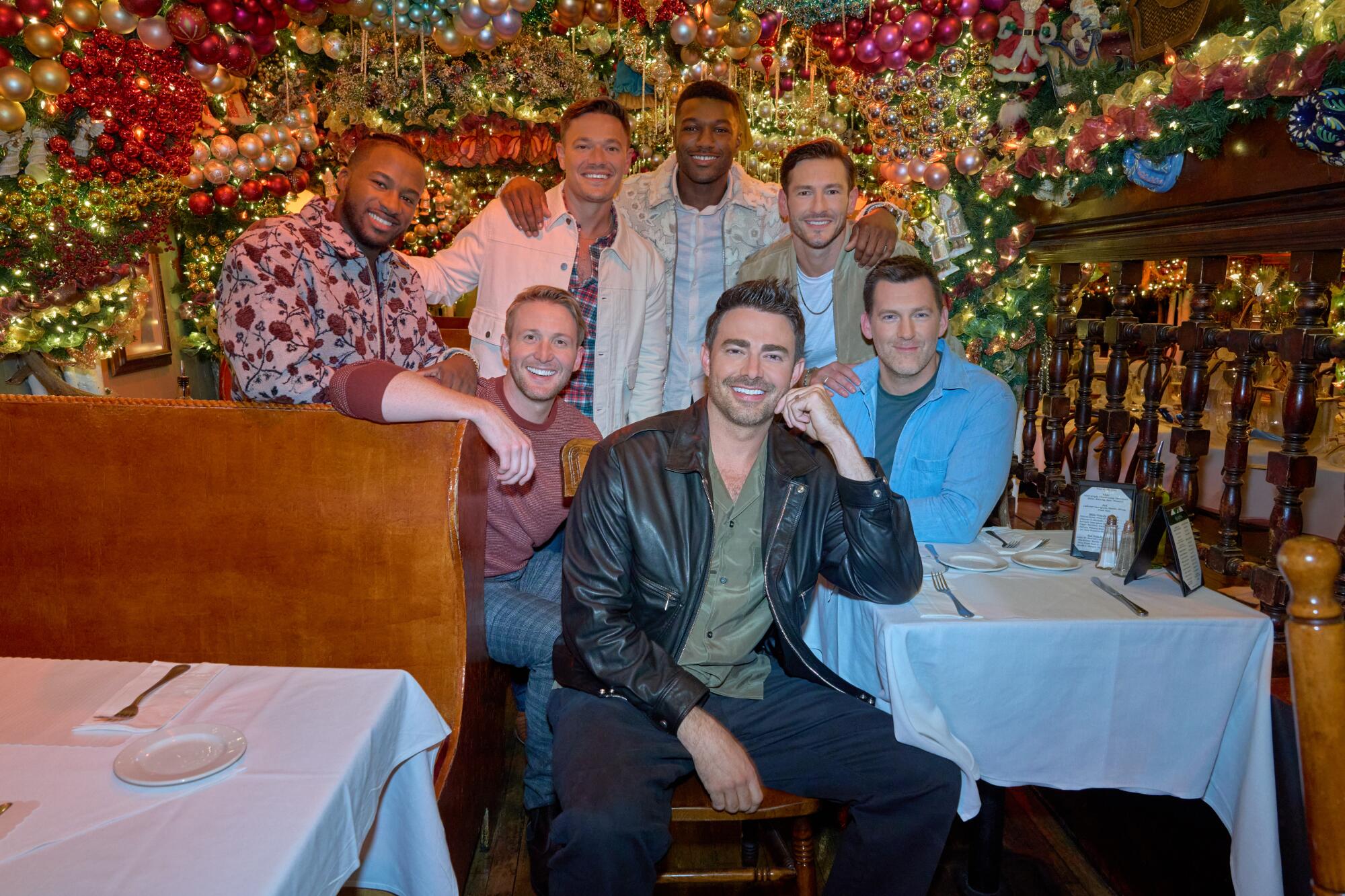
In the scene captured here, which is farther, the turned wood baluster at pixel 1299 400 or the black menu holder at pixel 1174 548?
the turned wood baluster at pixel 1299 400

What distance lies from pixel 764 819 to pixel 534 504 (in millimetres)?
1068

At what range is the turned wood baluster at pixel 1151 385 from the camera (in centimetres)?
293

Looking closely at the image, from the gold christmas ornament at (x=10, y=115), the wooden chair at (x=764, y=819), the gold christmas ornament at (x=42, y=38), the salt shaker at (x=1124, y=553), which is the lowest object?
the wooden chair at (x=764, y=819)

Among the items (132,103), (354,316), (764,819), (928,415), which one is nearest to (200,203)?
(132,103)

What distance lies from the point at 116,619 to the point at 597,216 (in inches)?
84.2

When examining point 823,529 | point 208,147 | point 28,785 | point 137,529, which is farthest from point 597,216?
point 208,147

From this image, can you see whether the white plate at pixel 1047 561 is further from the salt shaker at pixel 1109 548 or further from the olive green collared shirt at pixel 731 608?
the olive green collared shirt at pixel 731 608

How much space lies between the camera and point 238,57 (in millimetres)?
4367

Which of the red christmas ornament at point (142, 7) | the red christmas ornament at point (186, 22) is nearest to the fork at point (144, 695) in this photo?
the red christmas ornament at point (142, 7)

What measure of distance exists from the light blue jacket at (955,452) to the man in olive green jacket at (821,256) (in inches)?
17.9

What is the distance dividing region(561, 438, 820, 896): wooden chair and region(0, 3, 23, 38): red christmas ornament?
390 cm

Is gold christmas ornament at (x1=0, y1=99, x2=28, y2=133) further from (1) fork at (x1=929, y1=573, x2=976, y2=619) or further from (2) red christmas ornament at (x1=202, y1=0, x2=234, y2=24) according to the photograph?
(1) fork at (x1=929, y1=573, x2=976, y2=619)

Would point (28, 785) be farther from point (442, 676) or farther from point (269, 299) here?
point (269, 299)

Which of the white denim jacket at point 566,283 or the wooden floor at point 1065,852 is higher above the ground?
the white denim jacket at point 566,283
